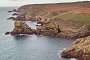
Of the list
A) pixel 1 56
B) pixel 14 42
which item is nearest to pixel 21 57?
pixel 1 56

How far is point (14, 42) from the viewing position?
89125 mm

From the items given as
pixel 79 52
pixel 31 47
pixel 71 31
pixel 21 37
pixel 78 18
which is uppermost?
pixel 79 52

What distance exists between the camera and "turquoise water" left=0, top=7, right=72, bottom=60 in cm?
7138

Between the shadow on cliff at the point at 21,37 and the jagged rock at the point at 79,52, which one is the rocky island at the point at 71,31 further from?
the shadow on cliff at the point at 21,37

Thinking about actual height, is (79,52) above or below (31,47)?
above

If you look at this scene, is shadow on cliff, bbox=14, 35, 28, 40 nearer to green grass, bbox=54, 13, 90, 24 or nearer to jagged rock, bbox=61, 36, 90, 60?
Result: green grass, bbox=54, 13, 90, 24

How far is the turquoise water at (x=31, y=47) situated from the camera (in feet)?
234

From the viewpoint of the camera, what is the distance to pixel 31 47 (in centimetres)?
8194

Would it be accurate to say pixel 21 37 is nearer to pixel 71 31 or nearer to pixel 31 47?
pixel 71 31

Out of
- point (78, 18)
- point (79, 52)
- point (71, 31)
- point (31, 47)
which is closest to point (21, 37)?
point (71, 31)

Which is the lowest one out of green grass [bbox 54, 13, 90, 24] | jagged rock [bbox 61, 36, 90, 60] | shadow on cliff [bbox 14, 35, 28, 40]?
shadow on cliff [bbox 14, 35, 28, 40]

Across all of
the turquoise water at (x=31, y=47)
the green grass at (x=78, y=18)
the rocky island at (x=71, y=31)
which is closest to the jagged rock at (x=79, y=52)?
the rocky island at (x=71, y=31)

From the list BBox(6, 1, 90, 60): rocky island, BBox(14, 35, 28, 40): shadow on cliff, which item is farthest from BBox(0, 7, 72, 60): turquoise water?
BBox(6, 1, 90, 60): rocky island

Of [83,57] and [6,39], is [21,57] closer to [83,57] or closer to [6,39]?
[83,57]
